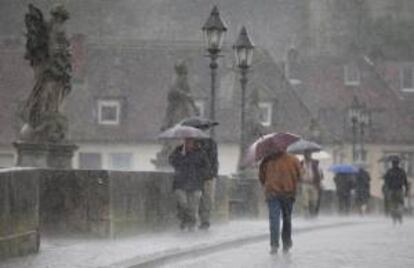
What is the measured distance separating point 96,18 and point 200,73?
99.0ft

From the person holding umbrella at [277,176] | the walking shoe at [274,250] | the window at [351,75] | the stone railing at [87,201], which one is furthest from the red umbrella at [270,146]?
the window at [351,75]

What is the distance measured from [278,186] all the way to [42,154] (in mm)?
4695

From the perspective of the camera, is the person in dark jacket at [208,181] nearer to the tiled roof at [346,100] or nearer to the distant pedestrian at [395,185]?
the distant pedestrian at [395,185]

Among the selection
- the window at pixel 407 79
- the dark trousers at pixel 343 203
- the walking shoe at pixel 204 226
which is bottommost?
the dark trousers at pixel 343 203

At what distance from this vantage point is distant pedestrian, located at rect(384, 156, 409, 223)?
29.0 meters

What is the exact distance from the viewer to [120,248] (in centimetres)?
1698

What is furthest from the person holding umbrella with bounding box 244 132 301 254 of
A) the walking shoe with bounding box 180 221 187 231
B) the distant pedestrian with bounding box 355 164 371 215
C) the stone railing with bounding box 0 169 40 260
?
the distant pedestrian with bounding box 355 164 371 215

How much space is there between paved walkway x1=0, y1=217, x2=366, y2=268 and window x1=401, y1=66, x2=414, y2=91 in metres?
64.0

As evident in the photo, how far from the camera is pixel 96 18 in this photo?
320 feet

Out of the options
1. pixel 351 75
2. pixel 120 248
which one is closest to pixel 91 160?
pixel 351 75

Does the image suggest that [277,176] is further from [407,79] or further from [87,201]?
[407,79]

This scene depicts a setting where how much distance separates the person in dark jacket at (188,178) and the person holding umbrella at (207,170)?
8.8 inches

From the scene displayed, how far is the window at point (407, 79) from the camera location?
86.1 meters

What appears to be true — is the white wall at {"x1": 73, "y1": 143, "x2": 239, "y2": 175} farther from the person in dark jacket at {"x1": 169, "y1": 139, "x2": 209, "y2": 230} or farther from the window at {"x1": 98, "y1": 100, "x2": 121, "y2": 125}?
the person in dark jacket at {"x1": 169, "y1": 139, "x2": 209, "y2": 230}
